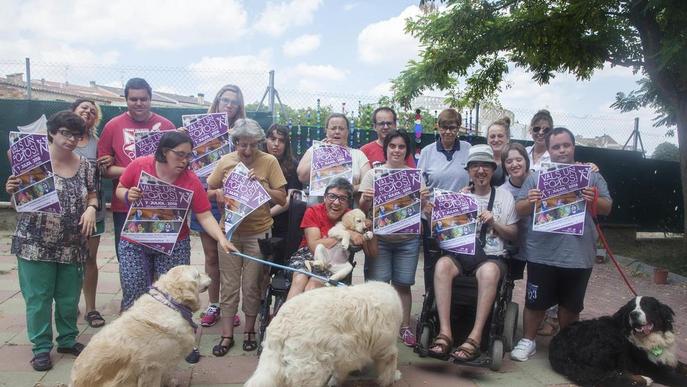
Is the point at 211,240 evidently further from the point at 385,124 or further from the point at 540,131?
the point at 540,131

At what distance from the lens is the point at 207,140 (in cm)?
453

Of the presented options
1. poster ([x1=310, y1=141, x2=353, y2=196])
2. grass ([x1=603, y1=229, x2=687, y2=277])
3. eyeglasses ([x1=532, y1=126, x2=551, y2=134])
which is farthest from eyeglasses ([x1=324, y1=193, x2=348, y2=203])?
grass ([x1=603, y1=229, x2=687, y2=277])

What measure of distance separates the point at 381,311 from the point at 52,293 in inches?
97.6

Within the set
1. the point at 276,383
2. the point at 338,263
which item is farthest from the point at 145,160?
the point at 276,383

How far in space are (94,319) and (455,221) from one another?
3355 mm

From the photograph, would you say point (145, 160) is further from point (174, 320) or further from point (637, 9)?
point (637, 9)

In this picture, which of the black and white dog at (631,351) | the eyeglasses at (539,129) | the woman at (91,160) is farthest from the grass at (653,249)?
the woman at (91,160)

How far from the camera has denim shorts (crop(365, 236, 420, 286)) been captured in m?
4.23

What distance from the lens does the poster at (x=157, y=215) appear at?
3607 millimetres

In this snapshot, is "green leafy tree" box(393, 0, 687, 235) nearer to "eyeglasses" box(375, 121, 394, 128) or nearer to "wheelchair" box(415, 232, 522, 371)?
"eyeglasses" box(375, 121, 394, 128)

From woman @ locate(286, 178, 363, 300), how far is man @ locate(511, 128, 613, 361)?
1.49 meters

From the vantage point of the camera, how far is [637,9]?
7195 mm

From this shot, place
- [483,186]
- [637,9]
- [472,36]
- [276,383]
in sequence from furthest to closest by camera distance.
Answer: [472,36] → [637,9] → [483,186] → [276,383]

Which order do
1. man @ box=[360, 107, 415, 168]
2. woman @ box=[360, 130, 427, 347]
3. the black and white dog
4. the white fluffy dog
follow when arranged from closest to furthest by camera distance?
the white fluffy dog
the black and white dog
woman @ box=[360, 130, 427, 347]
man @ box=[360, 107, 415, 168]
